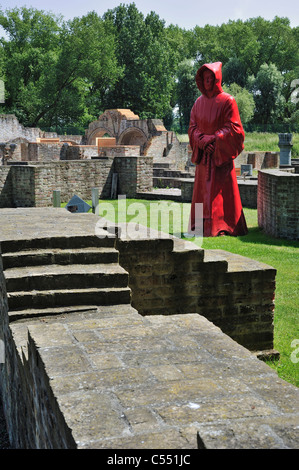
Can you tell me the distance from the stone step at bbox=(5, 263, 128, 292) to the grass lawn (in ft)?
5.94

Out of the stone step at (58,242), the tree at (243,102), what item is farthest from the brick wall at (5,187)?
the tree at (243,102)

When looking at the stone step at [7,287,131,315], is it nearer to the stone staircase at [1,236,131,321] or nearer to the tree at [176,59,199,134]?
the stone staircase at [1,236,131,321]

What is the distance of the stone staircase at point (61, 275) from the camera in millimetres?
4090

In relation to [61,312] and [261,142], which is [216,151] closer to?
[61,312]

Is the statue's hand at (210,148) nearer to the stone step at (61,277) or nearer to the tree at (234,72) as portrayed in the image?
the stone step at (61,277)

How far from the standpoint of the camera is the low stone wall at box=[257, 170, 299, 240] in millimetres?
10859

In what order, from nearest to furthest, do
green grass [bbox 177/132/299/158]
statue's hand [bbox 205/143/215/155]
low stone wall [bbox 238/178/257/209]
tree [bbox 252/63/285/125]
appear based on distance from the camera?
statue's hand [bbox 205/143/215/155]
low stone wall [bbox 238/178/257/209]
green grass [bbox 177/132/299/158]
tree [bbox 252/63/285/125]

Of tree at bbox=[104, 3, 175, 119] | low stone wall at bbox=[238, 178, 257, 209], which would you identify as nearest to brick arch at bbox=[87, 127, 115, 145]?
tree at bbox=[104, 3, 175, 119]

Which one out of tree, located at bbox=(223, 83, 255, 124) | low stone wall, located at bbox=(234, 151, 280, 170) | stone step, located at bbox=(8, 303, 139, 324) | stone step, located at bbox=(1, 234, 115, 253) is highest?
tree, located at bbox=(223, 83, 255, 124)

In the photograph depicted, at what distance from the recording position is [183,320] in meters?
3.78

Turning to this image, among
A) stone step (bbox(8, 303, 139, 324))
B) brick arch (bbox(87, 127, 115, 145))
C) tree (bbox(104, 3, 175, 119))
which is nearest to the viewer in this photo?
stone step (bbox(8, 303, 139, 324))

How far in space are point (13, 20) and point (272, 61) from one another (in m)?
27.3
